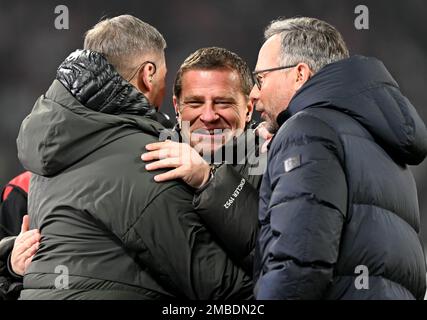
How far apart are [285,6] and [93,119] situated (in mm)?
5220

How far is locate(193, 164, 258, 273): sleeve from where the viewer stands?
6.59 ft

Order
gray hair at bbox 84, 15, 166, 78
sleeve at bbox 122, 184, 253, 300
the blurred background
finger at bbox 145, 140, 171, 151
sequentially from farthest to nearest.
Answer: the blurred background < gray hair at bbox 84, 15, 166, 78 < finger at bbox 145, 140, 171, 151 < sleeve at bbox 122, 184, 253, 300

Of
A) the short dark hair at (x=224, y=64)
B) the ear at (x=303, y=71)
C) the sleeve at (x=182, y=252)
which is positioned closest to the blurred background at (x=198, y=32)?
the short dark hair at (x=224, y=64)

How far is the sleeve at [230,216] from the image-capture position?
2010 mm

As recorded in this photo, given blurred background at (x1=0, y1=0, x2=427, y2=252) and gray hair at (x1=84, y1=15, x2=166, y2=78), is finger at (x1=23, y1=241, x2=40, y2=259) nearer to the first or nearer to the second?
gray hair at (x1=84, y1=15, x2=166, y2=78)

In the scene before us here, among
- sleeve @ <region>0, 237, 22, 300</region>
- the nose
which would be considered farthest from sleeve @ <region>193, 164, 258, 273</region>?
the nose

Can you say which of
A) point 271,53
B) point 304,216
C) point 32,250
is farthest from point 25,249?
point 271,53

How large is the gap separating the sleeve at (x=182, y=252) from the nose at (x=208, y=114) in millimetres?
880

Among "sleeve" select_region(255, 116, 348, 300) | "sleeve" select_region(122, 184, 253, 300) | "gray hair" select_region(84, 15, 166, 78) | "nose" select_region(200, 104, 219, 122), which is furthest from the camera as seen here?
"nose" select_region(200, 104, 219, 122)

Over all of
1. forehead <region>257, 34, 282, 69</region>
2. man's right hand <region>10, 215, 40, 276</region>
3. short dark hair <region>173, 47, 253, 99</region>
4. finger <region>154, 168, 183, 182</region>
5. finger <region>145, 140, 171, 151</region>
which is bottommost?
man's right hand <region>10, 215, 40, 276</region>

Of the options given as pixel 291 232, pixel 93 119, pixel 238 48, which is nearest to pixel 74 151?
pixel 93 119

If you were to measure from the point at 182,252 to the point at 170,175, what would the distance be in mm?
224

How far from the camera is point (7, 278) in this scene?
233 centimetres
